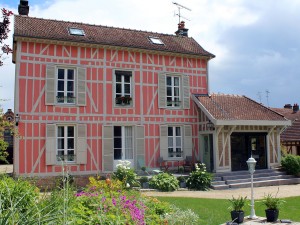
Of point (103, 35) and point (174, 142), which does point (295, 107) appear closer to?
point (174, 142)

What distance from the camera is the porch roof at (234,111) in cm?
1645

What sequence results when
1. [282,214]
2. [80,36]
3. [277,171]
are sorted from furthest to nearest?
[277,171]
[80,36]
[282,214]

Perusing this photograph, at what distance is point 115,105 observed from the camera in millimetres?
16250

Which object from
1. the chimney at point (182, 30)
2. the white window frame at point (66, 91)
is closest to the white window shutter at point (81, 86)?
the white window frame at point (66, 91)

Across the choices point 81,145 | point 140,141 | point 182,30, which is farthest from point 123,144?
point 182,30

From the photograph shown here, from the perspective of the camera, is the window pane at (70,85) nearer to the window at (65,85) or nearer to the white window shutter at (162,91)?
the window at (65,85)

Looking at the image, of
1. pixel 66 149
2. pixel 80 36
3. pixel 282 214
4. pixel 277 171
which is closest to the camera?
pixel 282 214

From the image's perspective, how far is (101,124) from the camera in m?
15.9

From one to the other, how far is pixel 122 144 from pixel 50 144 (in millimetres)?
3263

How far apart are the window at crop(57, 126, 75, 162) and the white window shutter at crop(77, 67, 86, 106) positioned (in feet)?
3.93

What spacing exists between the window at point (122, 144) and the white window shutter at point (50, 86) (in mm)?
3143

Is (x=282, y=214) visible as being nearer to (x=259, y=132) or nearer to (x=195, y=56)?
(x=259, y=132)

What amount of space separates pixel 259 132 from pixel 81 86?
8985 millimetres

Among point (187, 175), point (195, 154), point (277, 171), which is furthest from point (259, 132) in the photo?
point (187, 175)
